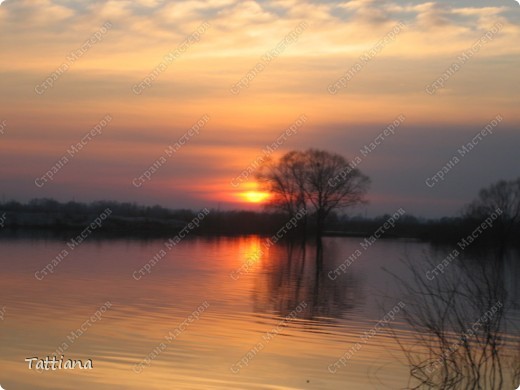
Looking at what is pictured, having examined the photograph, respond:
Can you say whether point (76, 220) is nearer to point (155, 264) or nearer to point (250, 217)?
point (250, 217)

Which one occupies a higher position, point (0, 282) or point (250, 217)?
point (250, 217)

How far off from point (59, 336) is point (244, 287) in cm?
767

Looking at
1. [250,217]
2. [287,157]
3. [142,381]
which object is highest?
[287,157]

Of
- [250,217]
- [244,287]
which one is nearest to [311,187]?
[250,217]

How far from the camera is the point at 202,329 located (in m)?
11.8

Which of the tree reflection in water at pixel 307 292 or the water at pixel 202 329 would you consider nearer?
the water at pixel 202 329

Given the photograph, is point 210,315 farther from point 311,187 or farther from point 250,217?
point 250,217

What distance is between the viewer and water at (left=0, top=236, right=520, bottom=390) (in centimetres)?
880

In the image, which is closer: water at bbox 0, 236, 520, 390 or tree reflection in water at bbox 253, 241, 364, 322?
water at bbox 0, 236, 520, 390

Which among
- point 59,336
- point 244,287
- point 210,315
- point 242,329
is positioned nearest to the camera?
point 59,336

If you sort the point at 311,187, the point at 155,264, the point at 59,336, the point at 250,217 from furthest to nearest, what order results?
the point at 250,217 < the point at 311,187 < the point at 155,264 < the point at 59,336

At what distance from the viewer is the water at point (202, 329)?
8805mm

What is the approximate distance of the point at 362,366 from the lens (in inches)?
379

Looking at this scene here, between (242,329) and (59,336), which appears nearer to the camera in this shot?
(59,336)
